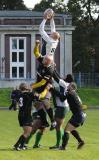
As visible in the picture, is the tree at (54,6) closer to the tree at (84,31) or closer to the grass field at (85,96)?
the tree at (84,31)

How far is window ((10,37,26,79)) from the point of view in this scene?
275ft

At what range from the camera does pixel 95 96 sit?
2618 inches

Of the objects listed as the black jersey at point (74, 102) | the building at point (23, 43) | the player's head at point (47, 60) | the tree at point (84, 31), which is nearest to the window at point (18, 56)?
the building at point (23, 43)

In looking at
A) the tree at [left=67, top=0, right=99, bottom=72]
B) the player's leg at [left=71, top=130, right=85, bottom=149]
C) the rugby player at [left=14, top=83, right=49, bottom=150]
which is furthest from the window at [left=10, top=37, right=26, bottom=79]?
the rugby player at [left=14, top=83, right=49, bottom=150]

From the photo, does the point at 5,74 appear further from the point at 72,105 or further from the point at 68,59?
the point at 72,105

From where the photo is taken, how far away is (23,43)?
276 feet

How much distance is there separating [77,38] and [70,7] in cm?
479

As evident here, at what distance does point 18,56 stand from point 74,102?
6629cm

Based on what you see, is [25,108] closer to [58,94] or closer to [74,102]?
[58,94]

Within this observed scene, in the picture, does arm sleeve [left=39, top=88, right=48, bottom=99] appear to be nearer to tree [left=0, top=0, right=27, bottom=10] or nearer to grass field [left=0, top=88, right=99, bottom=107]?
grass field [left=0, top=88, right=99, bottom=107]

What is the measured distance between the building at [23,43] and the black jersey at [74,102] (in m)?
62.9

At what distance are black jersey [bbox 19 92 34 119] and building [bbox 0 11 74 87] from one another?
63.3m

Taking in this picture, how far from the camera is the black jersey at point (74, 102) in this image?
18.2 m

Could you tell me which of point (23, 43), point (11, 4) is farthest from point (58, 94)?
point (11, 4)
